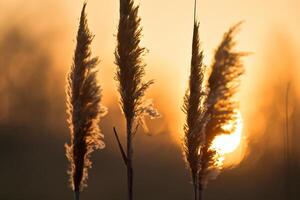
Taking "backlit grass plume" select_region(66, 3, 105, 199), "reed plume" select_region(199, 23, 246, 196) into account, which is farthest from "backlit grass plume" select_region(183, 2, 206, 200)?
"backlit grass plume" select_region(66, 3, 105, 199)

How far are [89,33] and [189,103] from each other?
1.85m

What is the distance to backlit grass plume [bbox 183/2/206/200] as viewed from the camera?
11.2 metres

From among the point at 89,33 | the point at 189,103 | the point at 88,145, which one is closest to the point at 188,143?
the point at 189,103

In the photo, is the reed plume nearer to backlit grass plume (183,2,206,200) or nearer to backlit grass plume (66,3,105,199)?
backlit grass plume (183,2,206,200)

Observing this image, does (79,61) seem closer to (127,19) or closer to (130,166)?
(127,19)

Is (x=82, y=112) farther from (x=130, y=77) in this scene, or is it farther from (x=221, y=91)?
(x=221, y=91)

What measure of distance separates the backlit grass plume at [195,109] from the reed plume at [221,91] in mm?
119

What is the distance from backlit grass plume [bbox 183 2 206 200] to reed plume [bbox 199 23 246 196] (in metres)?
0.12

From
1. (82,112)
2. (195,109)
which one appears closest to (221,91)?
(195,109)

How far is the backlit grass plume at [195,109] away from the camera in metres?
11.2

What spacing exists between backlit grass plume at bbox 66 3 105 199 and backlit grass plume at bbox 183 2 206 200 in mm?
1341

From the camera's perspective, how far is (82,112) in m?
10.9

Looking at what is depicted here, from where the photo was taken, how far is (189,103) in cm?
1127

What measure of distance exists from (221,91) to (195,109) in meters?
0.51
